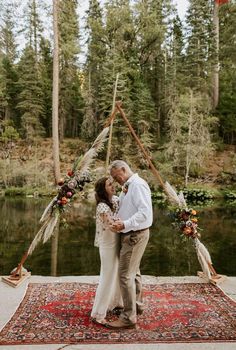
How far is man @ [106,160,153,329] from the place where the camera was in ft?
12.2

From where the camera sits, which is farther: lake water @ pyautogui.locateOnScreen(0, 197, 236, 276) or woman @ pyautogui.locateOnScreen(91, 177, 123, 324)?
lake water @ pyautogui.locateOnScreen(0, 197, 236, 276)

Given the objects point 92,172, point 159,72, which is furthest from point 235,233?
point 159,72

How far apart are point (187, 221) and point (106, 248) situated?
184cm

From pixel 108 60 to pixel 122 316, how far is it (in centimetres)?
2350

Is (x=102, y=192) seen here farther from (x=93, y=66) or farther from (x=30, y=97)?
(x=93, y=66)

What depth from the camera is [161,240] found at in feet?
30.8

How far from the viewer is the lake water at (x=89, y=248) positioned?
6.93 m

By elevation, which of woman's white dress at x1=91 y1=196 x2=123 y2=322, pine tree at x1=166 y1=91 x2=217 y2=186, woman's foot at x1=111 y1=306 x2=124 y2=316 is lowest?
woman's foot at x1=111 y1=306 x2=124 y2=316

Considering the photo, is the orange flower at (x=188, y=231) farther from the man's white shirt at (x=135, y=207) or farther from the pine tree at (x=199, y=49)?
the pine tree at (x=199, y=49)

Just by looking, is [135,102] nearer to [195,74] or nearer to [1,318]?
[195,74]

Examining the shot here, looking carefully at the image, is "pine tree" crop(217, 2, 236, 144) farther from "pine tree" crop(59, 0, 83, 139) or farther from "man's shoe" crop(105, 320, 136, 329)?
"man's shoe" crop(105, 320, 136, 329)

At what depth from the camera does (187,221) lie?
5.43 metres

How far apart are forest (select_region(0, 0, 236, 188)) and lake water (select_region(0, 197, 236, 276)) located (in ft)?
29.2

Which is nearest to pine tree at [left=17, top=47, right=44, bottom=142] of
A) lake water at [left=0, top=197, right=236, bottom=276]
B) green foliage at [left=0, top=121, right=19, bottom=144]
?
green foliage at [left=0, top=121, right=19, bottom=144]
